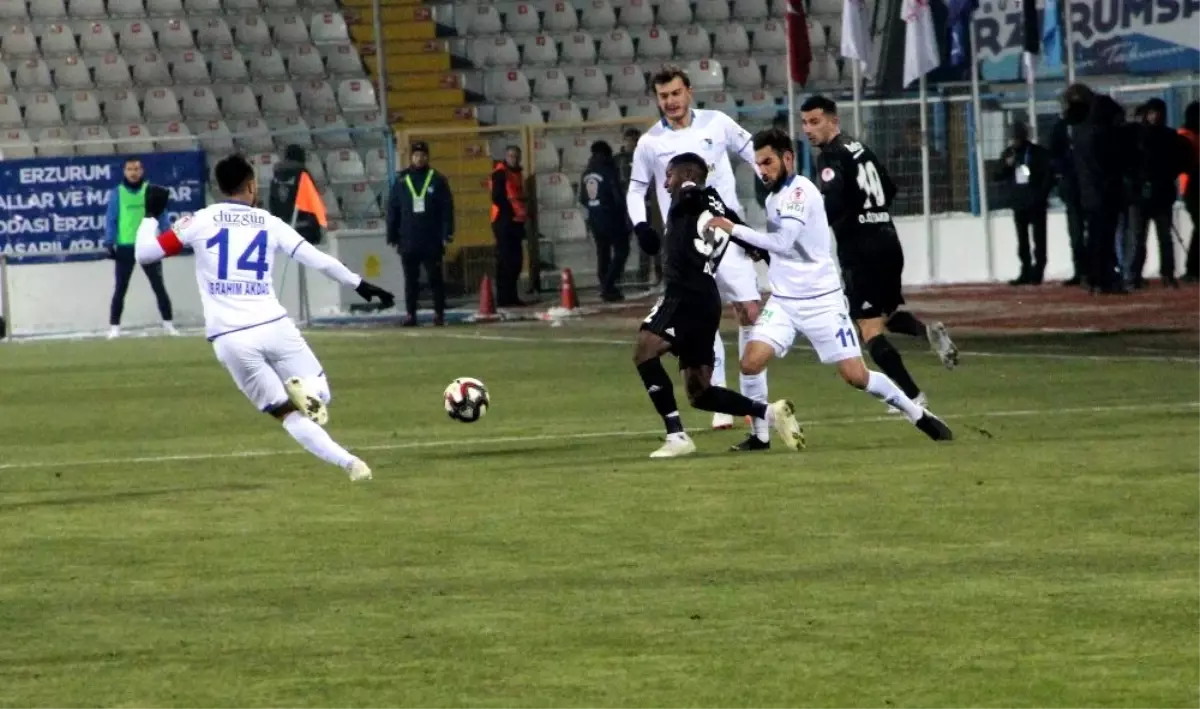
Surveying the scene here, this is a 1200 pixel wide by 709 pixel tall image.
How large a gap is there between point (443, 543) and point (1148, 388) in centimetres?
765

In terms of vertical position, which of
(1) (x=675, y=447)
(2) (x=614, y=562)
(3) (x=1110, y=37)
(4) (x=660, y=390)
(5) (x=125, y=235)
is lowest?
(1) (x=675, y=447)

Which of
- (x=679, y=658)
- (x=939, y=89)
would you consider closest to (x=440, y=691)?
(x=679, y=658)

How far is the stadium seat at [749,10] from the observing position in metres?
38.6

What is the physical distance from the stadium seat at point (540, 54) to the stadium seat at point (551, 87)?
340mm

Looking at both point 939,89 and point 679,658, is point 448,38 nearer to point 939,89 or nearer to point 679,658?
point 939,89

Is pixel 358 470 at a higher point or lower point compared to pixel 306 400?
lower

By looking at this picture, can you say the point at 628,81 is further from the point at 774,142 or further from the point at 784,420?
the point at 784,420

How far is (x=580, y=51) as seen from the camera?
37.7 m

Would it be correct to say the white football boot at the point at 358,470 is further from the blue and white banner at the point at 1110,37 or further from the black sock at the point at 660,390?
the blue and white banner at the point at 1110,37

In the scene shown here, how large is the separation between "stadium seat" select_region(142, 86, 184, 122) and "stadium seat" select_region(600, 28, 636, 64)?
6552 millimetres

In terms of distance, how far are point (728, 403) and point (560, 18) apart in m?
25.6

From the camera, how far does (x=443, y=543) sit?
9.97 meters

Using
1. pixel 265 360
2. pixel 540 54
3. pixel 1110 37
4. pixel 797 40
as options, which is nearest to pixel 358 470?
pixel 265 360

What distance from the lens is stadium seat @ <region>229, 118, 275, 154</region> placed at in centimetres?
3165
